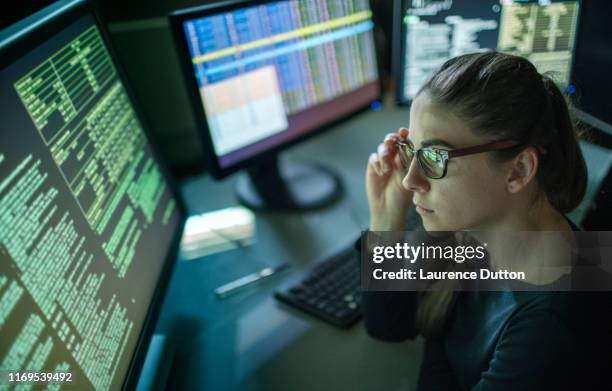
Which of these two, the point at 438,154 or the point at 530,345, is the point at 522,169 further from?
the point at 530,345

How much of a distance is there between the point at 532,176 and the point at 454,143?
108 mm

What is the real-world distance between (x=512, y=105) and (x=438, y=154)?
10cm

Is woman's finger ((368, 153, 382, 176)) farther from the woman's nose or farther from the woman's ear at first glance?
the woman's ear

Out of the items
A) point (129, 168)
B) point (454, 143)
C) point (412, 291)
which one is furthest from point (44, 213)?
point (412, 291)

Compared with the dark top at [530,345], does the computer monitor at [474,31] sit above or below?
above

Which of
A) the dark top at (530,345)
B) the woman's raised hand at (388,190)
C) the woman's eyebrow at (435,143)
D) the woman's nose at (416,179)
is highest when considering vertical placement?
the woman's eyebrow at (435,143)

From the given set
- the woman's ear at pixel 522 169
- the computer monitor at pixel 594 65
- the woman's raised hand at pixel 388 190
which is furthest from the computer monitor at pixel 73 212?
the computer monitor at pixel 594 65

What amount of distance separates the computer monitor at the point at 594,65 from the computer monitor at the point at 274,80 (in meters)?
0.50

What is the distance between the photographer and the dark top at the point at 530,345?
2.05 feet

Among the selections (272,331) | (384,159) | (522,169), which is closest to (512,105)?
(522,169)

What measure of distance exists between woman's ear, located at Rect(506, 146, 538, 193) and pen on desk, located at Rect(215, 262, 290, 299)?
1.68 feet

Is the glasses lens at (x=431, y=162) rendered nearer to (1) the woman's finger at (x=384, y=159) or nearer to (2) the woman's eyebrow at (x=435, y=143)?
(2) the woman's eyebrow at (x=435, y=143)

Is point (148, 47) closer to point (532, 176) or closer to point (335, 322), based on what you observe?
point (335, 322)

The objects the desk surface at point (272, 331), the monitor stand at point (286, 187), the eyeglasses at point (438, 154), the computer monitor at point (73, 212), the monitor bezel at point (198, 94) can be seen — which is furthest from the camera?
the monitor stand at point (286, 187)
